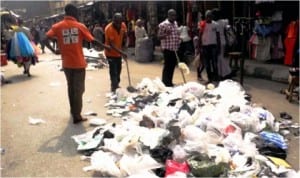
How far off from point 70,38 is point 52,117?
1583 millimetres

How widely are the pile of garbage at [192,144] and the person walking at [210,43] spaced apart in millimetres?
3487

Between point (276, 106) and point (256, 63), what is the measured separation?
4125 millimetres

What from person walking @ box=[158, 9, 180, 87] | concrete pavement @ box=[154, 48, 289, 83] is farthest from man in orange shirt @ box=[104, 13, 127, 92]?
concrete pavement @ box=[154, 48, 289, 83]

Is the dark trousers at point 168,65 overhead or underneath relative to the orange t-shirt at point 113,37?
underneath

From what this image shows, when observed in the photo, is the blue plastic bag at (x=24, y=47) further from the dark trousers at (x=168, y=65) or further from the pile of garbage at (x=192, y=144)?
the pile of garbage at (x=192, y=144)

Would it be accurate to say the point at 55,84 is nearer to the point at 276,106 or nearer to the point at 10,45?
the point at 10,45

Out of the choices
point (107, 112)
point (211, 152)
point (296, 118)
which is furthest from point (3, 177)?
point (296, 118)

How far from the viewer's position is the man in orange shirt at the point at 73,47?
6637mm

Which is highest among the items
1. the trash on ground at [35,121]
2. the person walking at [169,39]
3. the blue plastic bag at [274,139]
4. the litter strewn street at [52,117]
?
the person walking at [169,39]

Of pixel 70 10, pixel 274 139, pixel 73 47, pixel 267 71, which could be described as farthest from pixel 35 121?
pixel 267 71

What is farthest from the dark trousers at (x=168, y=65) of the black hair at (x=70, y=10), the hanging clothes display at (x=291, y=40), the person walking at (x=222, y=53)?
the black hair at (x=70, y=10)

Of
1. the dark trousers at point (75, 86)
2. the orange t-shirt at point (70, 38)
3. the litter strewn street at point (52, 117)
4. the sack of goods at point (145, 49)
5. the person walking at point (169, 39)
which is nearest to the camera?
the litter strewn street at point (52, 117)

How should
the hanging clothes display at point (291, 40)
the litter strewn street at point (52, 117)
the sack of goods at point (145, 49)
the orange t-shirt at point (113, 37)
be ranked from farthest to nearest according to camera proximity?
the sack of goods at point (145, 49) → the hanging clothes display at point (291, 40) → the orange t-shirt at point (113, 37) → the litter strewn street at point (52, 117)

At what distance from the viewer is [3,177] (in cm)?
480
